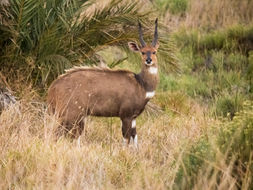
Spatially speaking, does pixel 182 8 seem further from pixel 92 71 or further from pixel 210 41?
pixel 92 71

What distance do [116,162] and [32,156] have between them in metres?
0.96

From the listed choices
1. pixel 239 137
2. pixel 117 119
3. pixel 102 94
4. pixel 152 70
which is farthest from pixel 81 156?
pixel 117 119

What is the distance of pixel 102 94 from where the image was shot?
8.17 metres

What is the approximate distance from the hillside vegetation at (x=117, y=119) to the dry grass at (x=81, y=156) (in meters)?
0.01

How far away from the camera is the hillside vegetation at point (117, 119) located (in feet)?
18.7

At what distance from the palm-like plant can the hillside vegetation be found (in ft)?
0.06

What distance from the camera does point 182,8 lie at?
58.1ft

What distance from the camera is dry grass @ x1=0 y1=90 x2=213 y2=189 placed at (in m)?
5.98

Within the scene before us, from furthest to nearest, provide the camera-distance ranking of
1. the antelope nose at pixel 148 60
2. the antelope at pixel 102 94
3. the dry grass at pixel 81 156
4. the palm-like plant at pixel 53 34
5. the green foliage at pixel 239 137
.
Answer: the palm-like plant at pixel 53 34, the antelope nose at pixel 148 60, the antelope at pixel 102 94, the dry grass at pixel 81 156, the green foliage at pixel 239 137

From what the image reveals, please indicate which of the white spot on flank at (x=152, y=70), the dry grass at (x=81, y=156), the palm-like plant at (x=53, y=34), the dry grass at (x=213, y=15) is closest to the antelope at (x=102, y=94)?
the white spot on flank at (x=152, y=70)

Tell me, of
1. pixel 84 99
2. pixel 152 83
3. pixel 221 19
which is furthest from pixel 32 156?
pixel 221 19

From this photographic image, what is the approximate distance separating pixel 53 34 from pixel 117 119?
1.84 metres

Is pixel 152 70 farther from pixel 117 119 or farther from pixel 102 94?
pixel 117 119

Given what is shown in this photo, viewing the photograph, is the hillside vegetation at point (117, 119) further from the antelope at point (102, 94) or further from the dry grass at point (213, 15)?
the dry grass at point (213, 15)
